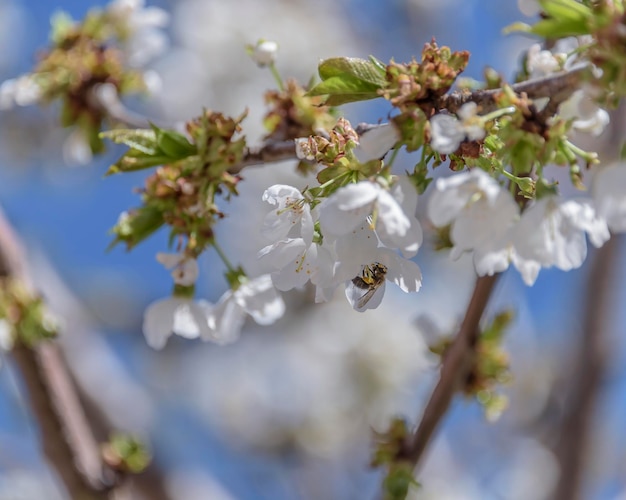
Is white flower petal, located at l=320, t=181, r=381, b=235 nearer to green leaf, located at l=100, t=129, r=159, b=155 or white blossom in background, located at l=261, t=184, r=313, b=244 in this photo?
white blossom in background, located at l=261, t=184, r=313, b=244

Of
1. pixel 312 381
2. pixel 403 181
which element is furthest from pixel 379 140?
pixel 312 381

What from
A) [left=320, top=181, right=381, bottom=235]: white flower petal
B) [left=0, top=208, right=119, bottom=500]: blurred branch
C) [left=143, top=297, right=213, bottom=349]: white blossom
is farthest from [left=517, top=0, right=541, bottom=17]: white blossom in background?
[left=0, top=208, right=119, bottom=500]: blurred branch

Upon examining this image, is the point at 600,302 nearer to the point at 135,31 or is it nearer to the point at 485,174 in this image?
the point at 135,31

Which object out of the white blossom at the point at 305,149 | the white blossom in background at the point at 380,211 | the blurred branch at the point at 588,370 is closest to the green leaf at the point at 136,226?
the white blossom at the point at 305,149

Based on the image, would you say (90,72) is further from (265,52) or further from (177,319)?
(177,319)

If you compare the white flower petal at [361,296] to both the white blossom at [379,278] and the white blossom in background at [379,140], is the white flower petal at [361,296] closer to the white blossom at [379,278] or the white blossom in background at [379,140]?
the white blossom at [379,278]
